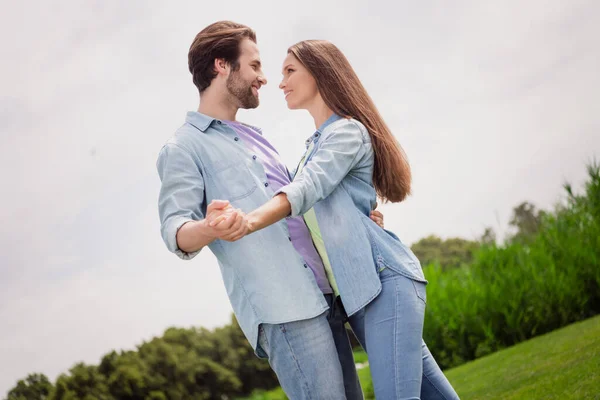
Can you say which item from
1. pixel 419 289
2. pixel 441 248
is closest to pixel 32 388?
pixel 419 289

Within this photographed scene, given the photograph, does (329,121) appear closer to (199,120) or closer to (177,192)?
(199,120)

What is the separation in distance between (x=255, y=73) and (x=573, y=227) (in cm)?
752

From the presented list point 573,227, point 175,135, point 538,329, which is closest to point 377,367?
point 175,135

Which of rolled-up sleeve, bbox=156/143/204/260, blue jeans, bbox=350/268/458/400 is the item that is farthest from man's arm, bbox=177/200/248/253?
blue jeans, bbox=350/268/458/400

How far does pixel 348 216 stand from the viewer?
2498mm

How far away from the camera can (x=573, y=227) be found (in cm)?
937

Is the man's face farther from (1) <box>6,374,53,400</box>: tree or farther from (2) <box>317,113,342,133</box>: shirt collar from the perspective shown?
(1) <box>6,374,53,400</box>: tree

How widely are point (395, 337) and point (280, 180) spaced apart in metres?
0.78

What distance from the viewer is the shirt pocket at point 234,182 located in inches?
103

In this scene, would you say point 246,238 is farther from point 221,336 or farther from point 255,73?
point 221,336

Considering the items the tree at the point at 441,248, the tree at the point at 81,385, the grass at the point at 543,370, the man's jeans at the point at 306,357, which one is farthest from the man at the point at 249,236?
the tree at the point at 441,248

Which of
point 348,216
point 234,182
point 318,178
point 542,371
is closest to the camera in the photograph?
point 318,178

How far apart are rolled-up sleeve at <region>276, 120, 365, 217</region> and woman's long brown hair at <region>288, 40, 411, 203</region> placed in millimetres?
105

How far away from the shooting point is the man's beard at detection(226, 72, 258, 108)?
288cm
